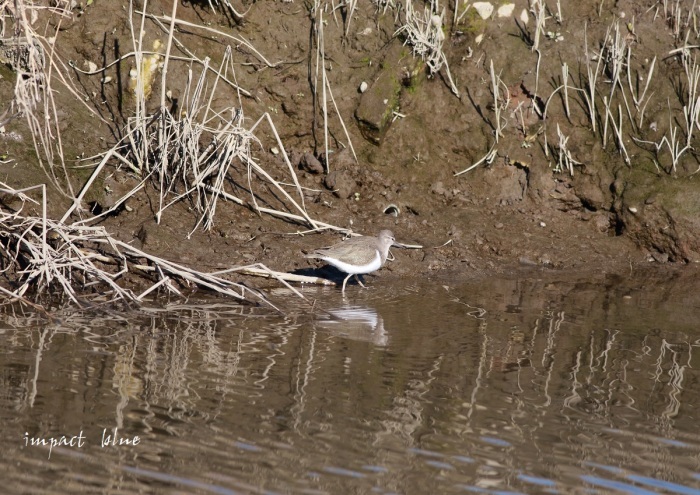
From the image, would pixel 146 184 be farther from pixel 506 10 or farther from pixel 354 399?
pixel 506 10

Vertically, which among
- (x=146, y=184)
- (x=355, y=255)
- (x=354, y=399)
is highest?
(x=146, y=184)

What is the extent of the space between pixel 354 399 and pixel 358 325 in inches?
85.6

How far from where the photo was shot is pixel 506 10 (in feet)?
41.4

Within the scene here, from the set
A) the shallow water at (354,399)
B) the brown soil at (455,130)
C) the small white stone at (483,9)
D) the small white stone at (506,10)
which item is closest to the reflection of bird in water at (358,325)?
the shallow water at (354,399)

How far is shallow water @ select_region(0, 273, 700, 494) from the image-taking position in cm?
510

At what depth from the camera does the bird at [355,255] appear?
9727mm

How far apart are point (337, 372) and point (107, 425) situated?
6.35 feet

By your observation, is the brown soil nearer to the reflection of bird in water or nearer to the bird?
the bird

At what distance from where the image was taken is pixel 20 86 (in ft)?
22.7

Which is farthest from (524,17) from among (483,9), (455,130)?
A: (455,130)

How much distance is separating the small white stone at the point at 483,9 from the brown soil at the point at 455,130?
9 cm

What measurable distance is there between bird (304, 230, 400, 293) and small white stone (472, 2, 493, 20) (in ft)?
13.9

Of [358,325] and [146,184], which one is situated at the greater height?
[146,184]

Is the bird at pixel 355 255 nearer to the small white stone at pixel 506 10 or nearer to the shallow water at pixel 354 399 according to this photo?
the shallow water at pixel 354 399
